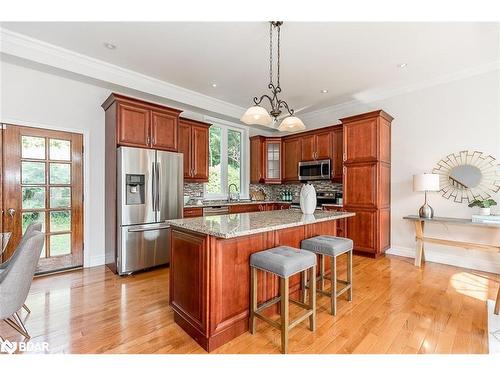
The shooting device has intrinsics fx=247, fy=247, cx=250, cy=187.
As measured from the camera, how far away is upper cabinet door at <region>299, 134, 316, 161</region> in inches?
207

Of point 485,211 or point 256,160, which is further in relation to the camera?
point 256,160

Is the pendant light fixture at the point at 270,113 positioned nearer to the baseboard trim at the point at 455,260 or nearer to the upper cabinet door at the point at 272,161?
the upper cabinet door at the point at 272,161

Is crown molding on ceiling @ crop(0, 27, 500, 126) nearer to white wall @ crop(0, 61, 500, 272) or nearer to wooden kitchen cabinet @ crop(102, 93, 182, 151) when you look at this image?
white wall @ crop(0, 61, 500, 272)

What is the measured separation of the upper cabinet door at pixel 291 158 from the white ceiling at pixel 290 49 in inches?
62.6

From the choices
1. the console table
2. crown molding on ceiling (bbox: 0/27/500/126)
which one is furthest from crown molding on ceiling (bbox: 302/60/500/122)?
the console table

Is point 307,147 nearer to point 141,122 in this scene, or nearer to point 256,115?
point 256,115

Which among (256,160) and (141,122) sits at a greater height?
(141,122)

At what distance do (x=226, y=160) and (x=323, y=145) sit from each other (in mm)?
2155

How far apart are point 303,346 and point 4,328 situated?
248cm

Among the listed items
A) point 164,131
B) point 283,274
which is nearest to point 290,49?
point 164,131

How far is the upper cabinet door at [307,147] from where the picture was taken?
17.3 ft

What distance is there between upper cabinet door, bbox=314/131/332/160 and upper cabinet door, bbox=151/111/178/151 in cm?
288

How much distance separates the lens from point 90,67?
11.1 feet
